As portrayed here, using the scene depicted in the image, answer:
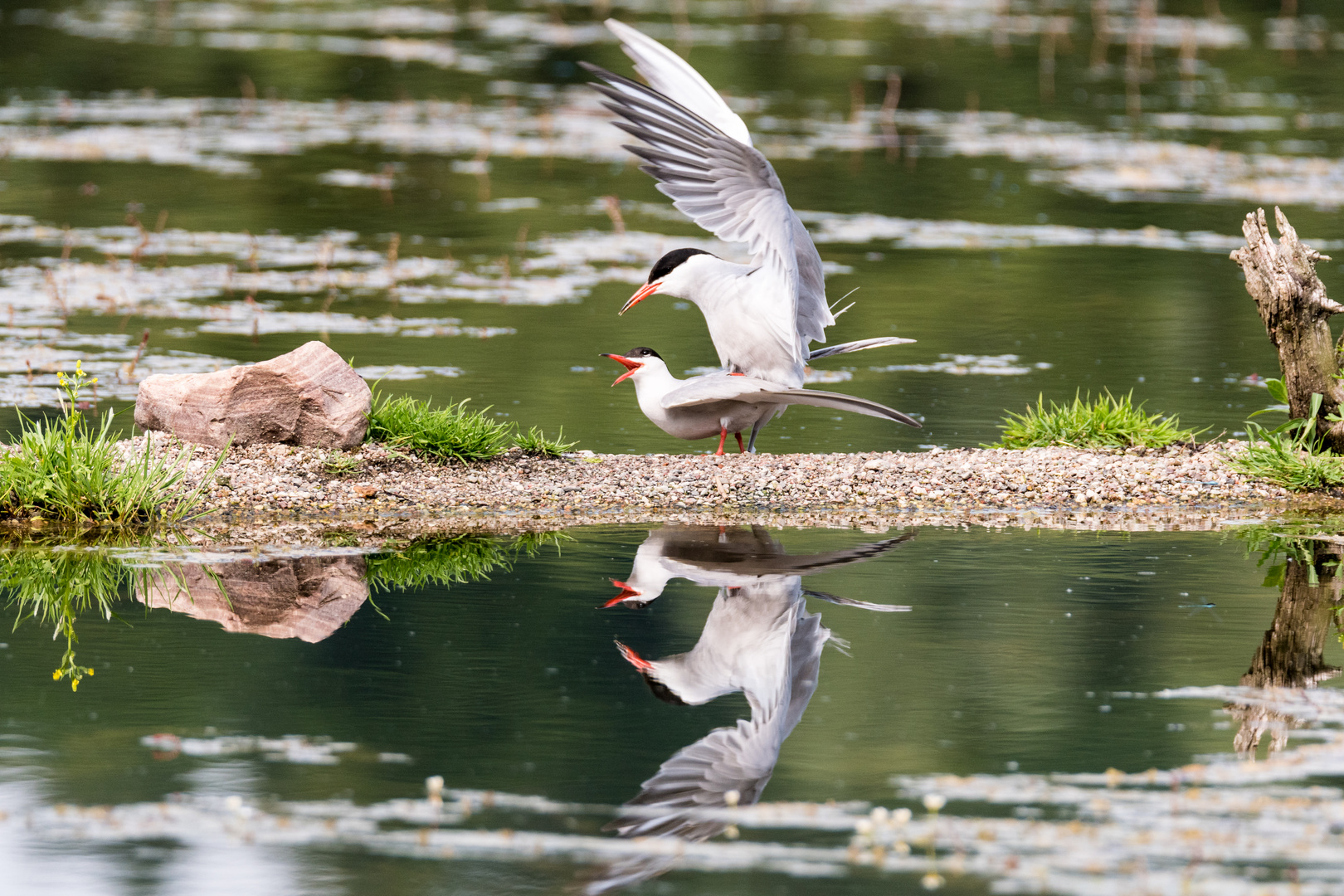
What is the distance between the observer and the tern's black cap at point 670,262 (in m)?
9.89

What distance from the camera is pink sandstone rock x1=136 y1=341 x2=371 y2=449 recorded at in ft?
31.2

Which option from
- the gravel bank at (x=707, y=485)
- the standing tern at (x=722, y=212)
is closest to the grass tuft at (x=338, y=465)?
the gravel bank at (x=707, y=485)

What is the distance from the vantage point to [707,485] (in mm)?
9508

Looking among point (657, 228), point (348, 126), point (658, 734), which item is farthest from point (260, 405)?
point (348, 126)

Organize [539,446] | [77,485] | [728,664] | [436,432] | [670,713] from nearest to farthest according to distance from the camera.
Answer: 1. [670,713]
2. [728,664]
3. [77,485]
4. [436,432]
5. [539,446]

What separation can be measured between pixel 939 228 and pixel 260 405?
10589 millimetres

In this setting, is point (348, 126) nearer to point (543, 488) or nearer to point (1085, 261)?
point (1085, 261)

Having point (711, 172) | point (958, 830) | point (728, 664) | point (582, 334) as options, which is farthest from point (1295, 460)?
point (582, 334)

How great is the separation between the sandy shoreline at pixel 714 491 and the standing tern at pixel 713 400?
193 mm

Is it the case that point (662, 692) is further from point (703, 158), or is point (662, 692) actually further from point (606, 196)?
point (606, 196)

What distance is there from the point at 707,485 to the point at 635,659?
2.73 metres

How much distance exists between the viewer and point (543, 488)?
9.45 meters

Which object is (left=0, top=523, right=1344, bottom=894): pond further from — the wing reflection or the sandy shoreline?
the sandy shoreline

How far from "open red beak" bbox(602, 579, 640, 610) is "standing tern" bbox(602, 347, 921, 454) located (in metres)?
1.95
